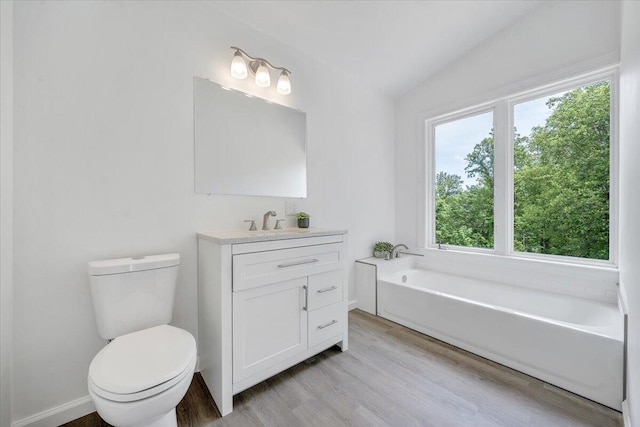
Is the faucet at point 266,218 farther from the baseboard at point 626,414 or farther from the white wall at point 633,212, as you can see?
the baseboard at point 626,414

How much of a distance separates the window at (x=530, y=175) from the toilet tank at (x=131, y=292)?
2.74m

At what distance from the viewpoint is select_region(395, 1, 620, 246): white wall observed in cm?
204

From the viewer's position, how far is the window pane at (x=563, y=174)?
2.10 meters

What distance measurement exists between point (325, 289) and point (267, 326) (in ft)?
1.59

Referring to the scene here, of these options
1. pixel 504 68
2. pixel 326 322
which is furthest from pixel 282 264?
pixel 504 68

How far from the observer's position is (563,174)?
2266 millimetres

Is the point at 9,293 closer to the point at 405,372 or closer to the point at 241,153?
the point at 241,153

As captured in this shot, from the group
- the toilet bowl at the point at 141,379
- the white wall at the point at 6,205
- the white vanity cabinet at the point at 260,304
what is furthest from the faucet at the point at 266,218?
the white wall at the point at 6,205

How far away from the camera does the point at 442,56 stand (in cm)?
273

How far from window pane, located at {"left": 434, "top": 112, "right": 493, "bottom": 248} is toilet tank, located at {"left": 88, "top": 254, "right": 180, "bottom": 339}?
278 cm

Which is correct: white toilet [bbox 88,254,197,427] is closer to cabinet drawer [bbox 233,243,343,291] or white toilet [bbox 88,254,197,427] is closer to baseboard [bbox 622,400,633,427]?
cabinet drawer [bbox 233,243,343,291]

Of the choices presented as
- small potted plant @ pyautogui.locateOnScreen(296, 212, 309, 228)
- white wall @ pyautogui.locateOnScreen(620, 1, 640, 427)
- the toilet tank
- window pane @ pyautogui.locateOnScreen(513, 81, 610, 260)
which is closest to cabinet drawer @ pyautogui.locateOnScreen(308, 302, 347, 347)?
small potted plant @ pyautogui.locateOnScreen(296, 212, 309, 228)

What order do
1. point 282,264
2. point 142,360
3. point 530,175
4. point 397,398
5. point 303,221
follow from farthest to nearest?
point 530,175 → point 303,221 → point 282,264 → point 397,398 → point 142,360

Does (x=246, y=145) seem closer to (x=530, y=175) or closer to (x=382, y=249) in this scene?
(x=382, y=249)
